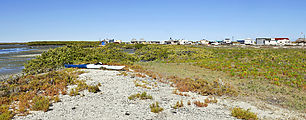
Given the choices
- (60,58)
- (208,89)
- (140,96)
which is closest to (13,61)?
(60,58)

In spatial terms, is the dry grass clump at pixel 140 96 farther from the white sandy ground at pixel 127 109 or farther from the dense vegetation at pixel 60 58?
the dense vegetation at pixel 60 58

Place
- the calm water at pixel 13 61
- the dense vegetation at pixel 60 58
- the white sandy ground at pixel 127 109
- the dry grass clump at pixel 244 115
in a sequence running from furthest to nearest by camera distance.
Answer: the calm water at pixel 13 61, the dense vegetation at pixel 60 58, the dry grass clump at pixel 244 115, the white sandy ground at pixel 127 109

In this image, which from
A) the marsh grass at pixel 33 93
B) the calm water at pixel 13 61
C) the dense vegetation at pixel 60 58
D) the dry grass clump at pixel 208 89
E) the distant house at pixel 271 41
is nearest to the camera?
the marsh grass at pixel 33 93

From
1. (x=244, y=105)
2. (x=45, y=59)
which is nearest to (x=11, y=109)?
(x=244, y=105)

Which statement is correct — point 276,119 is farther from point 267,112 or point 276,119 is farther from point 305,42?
point 305,42

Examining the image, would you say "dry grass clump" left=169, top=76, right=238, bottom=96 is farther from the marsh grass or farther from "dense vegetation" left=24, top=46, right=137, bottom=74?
"dense vegetation" left=24, top=46, right=137, bottom=74

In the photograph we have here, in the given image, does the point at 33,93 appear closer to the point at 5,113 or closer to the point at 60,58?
the point at 5,113

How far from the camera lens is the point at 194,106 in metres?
11.8

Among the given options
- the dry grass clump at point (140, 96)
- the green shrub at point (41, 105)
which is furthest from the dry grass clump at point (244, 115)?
the green shrub at point (41, 105)

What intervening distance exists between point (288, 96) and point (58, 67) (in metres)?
24.3

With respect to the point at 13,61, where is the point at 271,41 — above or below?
above

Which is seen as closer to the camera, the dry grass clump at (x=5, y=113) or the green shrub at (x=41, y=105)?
the dry grass clump at (x=5, y=113)

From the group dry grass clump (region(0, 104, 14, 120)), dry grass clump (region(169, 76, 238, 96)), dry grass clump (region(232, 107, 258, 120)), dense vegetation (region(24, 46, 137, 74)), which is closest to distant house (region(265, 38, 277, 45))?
dense vegetation (region(24, 46, 137, 74))

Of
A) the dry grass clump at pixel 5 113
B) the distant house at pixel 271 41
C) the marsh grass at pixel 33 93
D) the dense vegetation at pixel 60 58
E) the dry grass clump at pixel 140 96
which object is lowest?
the dry grass clump at pixel 140 96
